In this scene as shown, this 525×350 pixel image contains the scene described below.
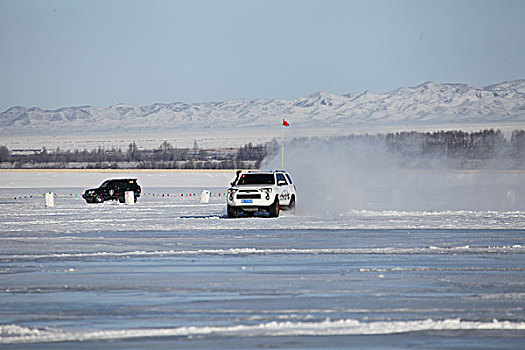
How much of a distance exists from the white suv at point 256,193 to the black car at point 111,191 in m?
19.1

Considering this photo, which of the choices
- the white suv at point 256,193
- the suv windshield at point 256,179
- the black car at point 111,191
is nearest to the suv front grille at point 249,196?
the white suv at point 256,193

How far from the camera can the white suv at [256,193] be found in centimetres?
→ 3325

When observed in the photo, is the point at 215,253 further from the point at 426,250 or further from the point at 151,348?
the point at 151,348

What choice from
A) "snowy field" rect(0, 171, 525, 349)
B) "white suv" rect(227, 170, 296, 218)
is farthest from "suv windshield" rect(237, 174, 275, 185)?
"snowy field" rect(0, 171, 525, 349)

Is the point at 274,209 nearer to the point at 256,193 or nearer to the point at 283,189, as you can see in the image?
the point at 256,193

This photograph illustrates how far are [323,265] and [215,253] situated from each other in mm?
3296

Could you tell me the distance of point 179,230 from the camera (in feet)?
89.4

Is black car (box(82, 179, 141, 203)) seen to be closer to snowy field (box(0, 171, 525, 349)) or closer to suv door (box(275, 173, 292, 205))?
suv door (box(275, 173, 292, 205))

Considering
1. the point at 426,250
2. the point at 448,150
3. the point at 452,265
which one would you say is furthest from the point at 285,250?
the point at 448,150

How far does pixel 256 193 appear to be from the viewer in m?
33.3

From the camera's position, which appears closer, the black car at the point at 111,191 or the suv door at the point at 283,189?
the suv door at the point at 283,189

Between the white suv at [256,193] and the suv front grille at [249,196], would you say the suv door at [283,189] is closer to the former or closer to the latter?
the white suv at [256,193]

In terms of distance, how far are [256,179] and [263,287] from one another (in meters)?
21.0

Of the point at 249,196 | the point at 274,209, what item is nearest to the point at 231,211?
the point at 249,196
